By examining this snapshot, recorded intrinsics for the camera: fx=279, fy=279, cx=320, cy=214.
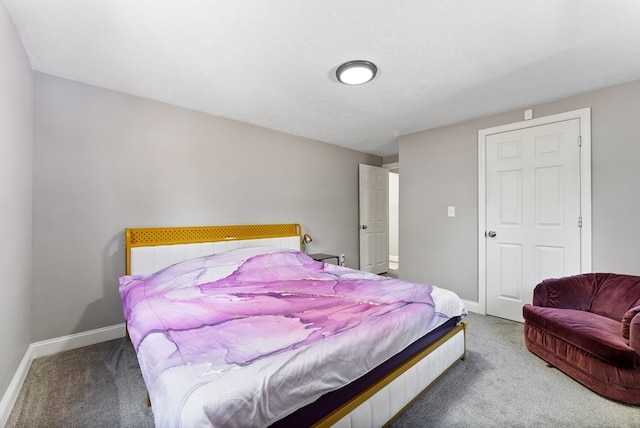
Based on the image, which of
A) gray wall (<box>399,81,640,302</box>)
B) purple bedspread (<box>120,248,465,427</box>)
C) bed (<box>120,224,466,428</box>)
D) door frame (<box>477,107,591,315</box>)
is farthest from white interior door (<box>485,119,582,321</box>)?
purple bedspread (<box>120,248,465,427</box>)

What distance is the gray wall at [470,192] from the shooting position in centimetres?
246

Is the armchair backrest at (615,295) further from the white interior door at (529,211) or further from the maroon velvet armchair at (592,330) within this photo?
the white interior door at (529,211)

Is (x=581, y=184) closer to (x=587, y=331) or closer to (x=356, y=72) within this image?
(x=587, y=331)

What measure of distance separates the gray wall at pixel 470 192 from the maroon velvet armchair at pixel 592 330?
0.51 metres

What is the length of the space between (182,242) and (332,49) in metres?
2.24

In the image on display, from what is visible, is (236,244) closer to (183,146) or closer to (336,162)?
(183,146)

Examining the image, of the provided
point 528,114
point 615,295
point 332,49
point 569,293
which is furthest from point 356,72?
point 615,295

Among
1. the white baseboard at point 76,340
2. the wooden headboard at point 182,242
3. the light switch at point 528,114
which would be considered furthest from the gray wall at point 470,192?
the white baseboard at point 76,340

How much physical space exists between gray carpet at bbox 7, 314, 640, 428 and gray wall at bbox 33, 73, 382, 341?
1.81ft

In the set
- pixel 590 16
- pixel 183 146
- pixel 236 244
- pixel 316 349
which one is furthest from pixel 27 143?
pixel 590 16

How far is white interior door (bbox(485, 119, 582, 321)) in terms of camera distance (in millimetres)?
2752

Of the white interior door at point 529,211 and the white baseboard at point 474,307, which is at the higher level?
the white interior door at point 529,211

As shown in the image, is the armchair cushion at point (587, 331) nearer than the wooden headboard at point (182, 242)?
Yes

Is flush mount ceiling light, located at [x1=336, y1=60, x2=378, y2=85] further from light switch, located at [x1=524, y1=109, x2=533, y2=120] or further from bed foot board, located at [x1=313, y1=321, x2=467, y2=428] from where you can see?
bed foot board, located at [x1=313, y1=321, x2=467, y2=428]
